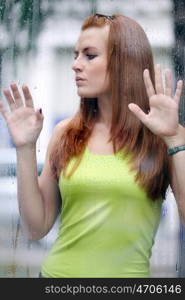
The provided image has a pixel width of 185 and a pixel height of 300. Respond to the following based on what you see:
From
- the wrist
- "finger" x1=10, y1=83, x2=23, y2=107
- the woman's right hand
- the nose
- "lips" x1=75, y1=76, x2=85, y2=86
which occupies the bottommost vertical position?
the wrist

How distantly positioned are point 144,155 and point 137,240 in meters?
0.22

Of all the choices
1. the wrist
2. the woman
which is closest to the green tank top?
the woman

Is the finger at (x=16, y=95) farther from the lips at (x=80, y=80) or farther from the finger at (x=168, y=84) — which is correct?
the finger at (x=168, y=84)

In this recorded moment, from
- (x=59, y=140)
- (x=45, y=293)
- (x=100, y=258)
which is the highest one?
(x=59, y=140)

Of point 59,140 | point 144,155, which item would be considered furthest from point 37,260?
point 144,155

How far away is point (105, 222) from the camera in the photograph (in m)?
1.25

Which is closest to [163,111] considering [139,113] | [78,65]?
[139,113]

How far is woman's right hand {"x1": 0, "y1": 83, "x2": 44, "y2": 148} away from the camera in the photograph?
4.20 ft

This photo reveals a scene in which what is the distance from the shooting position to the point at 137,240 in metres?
1.26

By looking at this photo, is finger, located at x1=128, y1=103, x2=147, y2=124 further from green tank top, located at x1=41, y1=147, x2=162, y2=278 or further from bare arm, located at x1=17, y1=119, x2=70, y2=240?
bare arm, located at x1=17, y1=119, x2=70, y2=240

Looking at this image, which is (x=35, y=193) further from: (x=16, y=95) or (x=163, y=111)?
(x=163, y=111)

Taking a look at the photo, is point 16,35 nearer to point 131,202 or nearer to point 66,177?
point 66,177

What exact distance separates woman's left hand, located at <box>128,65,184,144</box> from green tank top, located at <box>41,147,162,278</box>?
13 centimetres

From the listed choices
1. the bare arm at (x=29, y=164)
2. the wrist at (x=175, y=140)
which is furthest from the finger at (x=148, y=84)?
the bare arm at (x=29, y=164)
